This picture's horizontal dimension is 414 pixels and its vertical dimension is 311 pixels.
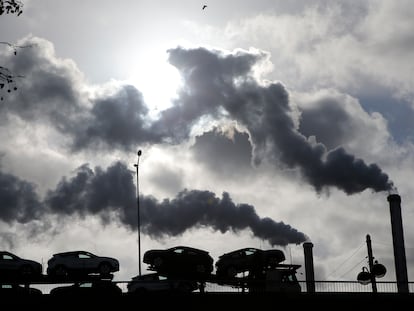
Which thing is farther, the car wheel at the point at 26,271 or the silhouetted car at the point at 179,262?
the silhouetted car at the point at 179,262

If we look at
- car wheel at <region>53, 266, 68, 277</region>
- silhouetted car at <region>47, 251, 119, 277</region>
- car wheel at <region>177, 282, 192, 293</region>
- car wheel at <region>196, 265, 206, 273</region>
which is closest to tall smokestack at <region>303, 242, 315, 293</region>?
car wheel at <region>196, 265, 206, 273</region>

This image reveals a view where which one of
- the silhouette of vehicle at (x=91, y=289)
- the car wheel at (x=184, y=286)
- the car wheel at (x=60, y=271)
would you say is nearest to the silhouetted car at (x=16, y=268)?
the car wheel at (x=60, y=271)

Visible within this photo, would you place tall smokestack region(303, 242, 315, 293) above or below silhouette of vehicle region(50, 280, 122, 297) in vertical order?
above

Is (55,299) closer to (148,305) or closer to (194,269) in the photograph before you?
(148,305)

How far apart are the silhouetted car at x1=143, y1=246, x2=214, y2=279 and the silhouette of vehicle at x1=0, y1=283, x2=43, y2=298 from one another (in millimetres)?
7269

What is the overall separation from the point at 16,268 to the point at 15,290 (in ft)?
21.0

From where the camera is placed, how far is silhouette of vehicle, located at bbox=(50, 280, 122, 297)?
111 feet

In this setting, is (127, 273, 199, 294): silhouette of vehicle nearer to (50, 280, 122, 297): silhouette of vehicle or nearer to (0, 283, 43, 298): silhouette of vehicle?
(50, 280, 122, 297): silhouette of vehicle

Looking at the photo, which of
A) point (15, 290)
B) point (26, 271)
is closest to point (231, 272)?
point (26, 271)

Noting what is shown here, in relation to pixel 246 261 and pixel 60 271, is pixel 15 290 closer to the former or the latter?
pixel 60 271

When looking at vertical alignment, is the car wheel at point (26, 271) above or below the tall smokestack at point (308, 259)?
below

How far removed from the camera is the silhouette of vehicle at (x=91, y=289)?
111 feet

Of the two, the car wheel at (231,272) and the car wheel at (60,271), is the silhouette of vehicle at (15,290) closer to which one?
the car wheel at (60,271)

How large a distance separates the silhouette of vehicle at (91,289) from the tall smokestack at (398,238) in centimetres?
2282
